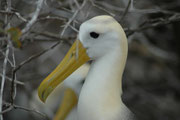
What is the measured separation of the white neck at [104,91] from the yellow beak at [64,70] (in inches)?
6.1

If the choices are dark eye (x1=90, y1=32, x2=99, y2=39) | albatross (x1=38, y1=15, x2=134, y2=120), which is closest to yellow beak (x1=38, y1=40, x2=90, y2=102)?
albatross (x1=38, y1=15, x2=134, y2=120)

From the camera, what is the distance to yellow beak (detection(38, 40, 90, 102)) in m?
2.85

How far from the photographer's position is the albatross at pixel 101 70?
109 inches

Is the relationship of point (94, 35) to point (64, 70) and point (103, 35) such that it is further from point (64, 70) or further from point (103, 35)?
point (64, 70)

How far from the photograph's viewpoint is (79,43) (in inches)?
113

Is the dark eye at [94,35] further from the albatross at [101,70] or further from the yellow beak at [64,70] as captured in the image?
the yellow beak at [64,70]

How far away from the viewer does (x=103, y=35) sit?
111 inches

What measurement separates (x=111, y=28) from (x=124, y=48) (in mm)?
175

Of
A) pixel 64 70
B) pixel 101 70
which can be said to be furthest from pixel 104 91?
pixel 64 70

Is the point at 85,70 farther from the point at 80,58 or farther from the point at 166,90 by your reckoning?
the point at 166,90

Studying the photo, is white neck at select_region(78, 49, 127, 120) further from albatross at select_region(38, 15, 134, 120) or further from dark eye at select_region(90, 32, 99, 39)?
dark eye at select_region(90, 32, 99, 39)

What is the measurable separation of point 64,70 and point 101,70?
285 millimetres

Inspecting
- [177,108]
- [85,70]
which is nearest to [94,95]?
[85,70]

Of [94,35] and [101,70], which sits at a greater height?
[94,35]
